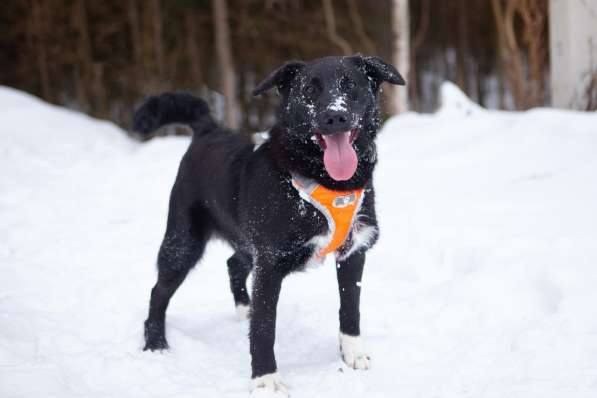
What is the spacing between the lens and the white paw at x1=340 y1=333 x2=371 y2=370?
3.47 m

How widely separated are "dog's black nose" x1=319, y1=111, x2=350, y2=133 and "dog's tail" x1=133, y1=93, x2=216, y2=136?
1385 millimetres

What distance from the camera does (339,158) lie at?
3145 millimetres

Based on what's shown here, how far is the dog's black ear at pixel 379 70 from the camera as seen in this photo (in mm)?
3342

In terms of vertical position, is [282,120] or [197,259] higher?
[282,120]

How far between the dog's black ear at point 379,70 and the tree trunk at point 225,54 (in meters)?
10.1

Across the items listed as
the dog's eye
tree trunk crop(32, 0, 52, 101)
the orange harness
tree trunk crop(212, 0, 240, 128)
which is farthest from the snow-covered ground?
tree trunk crop(32, 0, 52, 101)

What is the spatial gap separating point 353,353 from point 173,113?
79.4 inches

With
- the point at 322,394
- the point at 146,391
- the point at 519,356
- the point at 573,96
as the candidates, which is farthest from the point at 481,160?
the point at 146,391

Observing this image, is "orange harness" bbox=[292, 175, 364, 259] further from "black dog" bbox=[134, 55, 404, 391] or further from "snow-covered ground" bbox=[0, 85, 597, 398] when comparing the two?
"snow-covered ground" bbox=[0, 85, 597, 398]

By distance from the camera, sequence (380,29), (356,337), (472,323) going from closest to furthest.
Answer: (356,337), (472,323), (380,29)

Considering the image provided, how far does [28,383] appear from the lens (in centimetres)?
311

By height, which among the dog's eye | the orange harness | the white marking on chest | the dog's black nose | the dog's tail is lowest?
the white marking on chest

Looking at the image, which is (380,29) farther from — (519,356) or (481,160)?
(519,356)

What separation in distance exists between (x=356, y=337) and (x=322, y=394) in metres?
0.46
